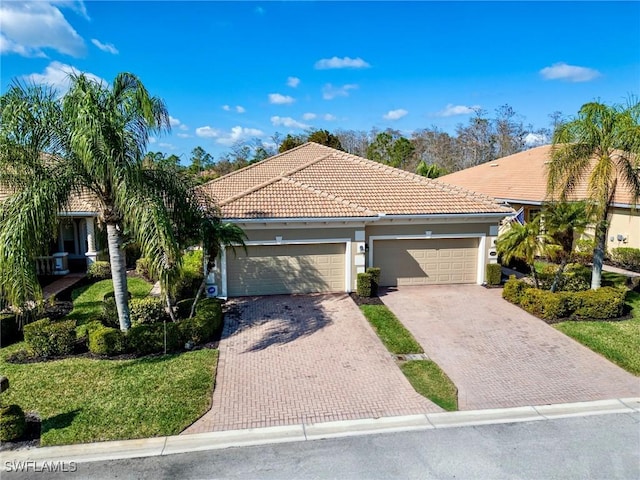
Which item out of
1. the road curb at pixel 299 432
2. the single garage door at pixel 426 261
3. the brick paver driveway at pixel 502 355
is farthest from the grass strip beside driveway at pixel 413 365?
the single garage door at pixel 426 261

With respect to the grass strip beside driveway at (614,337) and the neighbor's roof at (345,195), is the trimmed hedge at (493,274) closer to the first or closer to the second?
the neighbor's roof at (345,195)

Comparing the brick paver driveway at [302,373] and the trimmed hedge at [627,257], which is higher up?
the trimmed hedge at [627,257]

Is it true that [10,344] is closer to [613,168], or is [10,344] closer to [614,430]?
[614,430]

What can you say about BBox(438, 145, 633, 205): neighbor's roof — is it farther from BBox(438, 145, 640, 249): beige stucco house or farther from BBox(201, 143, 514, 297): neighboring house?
BBox(201, 143, 514, 297): neighboring house

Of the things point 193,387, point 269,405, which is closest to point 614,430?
point 269,405

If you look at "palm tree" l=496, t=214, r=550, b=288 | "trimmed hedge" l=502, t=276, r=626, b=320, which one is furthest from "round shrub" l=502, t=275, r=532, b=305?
"trimmed hedge" l=502, t=276, r=626, b=320

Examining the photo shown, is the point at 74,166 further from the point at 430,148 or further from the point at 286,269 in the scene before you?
the point at 430,148
